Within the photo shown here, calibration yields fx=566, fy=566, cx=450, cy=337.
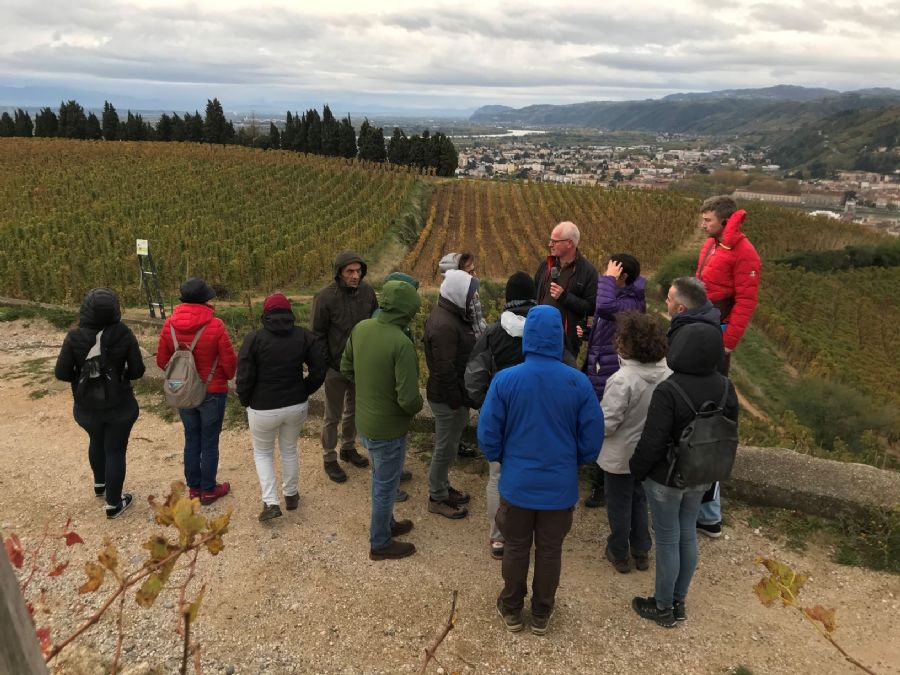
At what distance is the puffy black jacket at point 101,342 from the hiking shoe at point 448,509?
7.25ft

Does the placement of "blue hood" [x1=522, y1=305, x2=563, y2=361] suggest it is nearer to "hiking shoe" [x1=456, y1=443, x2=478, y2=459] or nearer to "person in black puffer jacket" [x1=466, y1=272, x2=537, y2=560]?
"person in black puffer jacket" [x1=466, y1=272, x2=537, y2=560]

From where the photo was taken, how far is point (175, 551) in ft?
3.91

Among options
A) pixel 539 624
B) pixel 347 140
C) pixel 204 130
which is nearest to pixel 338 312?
pixel 539 624

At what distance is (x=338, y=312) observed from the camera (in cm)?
418

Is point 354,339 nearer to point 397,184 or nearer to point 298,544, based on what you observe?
point 298,544

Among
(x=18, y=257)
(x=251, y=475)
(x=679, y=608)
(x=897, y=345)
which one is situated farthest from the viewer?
(x=897, y=345)

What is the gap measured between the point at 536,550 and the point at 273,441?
6.42 ft

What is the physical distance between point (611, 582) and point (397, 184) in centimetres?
2629

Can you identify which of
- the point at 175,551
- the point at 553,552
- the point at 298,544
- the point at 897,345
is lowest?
the point at 897,345

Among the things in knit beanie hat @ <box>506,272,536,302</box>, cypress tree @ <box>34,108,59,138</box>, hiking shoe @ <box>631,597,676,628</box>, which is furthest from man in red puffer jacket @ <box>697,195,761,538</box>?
cypress tree @ <box>34,108,59,138</box>

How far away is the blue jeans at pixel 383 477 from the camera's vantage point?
3391mm

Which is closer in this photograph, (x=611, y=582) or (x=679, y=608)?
(x=679, y=608)

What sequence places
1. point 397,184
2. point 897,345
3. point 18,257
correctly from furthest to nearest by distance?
point 397,184 → point 897,345 → point 18,257

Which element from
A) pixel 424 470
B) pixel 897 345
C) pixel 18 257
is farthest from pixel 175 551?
pixel 897 345
